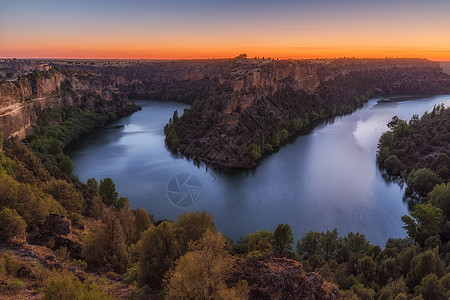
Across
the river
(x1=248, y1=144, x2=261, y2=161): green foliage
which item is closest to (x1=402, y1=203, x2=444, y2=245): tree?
the river

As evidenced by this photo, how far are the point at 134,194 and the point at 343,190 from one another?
28081 mm

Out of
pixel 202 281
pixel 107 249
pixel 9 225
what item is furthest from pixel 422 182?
pixel 9 225

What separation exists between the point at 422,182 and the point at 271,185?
18.6m

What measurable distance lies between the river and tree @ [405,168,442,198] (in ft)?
6.17

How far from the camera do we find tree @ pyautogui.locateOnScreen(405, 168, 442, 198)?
33.6 m

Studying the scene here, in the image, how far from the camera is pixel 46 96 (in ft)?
201

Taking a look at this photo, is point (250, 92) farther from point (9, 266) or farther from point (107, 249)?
point (9, 266)

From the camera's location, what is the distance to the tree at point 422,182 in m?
33.6

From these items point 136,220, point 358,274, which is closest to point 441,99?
point 358,274

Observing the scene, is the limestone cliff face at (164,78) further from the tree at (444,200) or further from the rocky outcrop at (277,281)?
the rocky outcrop at (277,281)

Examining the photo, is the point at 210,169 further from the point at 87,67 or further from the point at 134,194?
the point at 87,67

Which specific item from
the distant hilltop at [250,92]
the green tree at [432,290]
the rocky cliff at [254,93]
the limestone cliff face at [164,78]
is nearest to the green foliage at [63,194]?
the green tree at [432,290]

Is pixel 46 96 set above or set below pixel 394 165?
above

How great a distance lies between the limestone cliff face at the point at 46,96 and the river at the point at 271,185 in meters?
9.94
